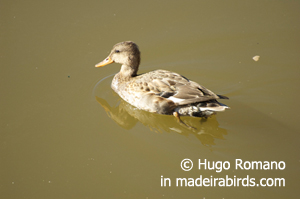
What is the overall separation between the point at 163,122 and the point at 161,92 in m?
0.55

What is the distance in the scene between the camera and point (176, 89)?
551 centimetres

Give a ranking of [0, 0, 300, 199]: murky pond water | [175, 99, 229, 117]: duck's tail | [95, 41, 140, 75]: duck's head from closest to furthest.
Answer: [0, 0, 300, 199]: murky pond water
[175, 99, 229, 117]: duck's tail
[95, 41, 140, 75]: duck's head

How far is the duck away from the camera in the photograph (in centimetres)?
534

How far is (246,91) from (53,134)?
3702 mm

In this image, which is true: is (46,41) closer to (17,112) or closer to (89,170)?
(17,112)

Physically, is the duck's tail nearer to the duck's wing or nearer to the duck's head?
the duck's wing

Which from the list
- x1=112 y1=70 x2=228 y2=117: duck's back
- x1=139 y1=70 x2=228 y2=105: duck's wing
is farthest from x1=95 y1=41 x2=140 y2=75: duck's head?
x1=139 y1=70 x2=228 y2=105: duck's wing

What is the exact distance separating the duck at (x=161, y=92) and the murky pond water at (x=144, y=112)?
0.79 ft

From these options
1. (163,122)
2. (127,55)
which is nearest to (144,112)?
(163,122)

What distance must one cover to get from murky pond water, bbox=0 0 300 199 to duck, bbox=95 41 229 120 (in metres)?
0.24

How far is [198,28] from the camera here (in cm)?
763

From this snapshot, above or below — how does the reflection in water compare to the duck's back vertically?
below

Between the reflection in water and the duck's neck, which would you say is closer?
the reflection in water

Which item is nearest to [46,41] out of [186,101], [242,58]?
[186,101]
